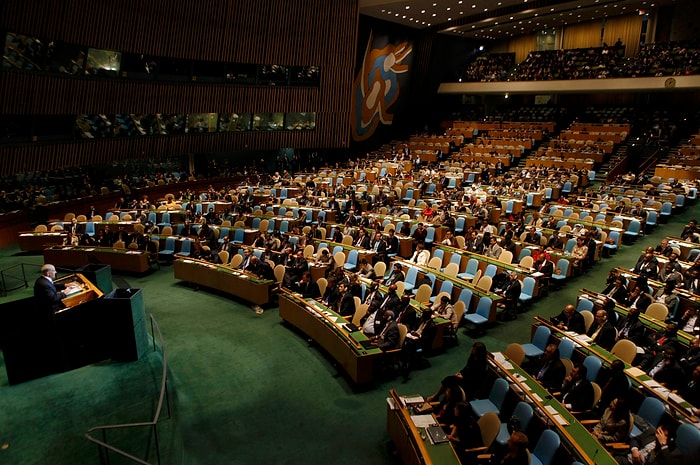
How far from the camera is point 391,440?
6.05 m

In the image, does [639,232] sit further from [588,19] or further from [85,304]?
[588,19]

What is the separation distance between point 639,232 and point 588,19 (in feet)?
68.9

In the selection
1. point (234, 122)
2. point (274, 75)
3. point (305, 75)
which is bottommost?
point (234, 122)

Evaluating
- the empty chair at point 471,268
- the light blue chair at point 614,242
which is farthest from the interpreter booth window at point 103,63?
the light blue chair at point 614,242

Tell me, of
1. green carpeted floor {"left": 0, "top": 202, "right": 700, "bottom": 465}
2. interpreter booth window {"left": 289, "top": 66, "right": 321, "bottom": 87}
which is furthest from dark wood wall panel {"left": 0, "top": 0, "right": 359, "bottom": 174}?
green carpeted floor {"left": 0, "top": 202, "right": 700, "bottom": 465}

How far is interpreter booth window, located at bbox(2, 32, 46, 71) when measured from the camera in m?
13.4

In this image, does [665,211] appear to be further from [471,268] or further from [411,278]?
[411,278]

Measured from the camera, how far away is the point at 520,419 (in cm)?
539

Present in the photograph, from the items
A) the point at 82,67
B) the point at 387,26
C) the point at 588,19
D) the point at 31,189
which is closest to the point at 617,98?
the point at 588,19

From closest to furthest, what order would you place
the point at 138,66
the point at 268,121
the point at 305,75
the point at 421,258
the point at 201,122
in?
the point at 421,258 < the point at 138,66 < the point at 201,122 < the point at 305,75 < the point at 268,121

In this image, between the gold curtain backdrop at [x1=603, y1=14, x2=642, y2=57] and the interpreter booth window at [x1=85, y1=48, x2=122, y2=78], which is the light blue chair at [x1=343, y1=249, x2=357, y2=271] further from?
the gold curtain backdrop at [x1=603, y1=14, x2=642, y2=57]

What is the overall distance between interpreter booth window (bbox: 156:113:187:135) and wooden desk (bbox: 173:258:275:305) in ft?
31.8

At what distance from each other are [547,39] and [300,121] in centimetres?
1867

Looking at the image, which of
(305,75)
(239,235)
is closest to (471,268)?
(239,235)
